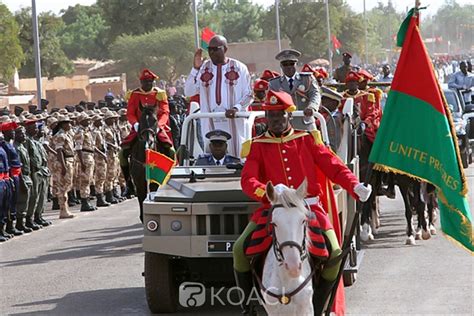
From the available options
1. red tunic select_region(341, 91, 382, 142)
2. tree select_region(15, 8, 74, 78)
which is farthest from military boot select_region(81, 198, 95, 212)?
tree select_region(15, 8, 74, 78)

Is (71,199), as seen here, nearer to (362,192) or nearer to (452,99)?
(452,99)

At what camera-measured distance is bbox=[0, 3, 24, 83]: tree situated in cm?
5597

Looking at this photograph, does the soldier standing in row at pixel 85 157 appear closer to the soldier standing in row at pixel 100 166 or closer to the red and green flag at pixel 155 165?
the soldier standing in row at pixel 100 166

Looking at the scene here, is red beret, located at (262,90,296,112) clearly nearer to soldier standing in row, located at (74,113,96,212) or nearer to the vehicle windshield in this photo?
soldier standing in row, located at (74,113,96,212)

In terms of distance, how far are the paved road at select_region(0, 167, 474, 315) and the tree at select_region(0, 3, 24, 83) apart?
3540 cm

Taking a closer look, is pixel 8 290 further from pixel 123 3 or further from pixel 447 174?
pixel 123 3

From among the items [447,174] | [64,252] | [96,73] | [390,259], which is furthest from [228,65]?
[96,73]

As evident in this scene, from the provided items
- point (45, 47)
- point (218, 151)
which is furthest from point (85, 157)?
point (45, 47)

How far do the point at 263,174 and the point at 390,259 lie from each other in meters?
5.93

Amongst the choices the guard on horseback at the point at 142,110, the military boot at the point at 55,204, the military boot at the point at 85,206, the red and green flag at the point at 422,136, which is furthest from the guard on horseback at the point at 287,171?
Answer: the military boot at the point at 55,204

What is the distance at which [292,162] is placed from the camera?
425 inches

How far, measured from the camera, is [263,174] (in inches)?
431

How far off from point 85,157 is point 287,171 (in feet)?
53.7

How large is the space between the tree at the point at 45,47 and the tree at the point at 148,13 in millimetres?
10142
